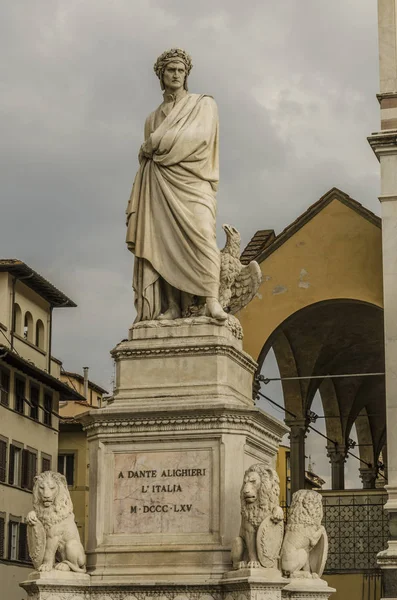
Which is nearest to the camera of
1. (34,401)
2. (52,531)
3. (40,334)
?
(52,531)

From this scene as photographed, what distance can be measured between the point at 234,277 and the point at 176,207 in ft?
3.38

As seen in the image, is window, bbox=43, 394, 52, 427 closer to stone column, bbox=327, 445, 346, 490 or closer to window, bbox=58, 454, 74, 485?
window, bbox=58, 454, 74, 485

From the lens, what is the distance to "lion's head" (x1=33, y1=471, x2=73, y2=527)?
15203mm

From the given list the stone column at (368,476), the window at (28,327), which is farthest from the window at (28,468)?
the stone column at (368,476)

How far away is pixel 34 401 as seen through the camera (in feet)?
182

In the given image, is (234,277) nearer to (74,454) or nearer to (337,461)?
(337,461)

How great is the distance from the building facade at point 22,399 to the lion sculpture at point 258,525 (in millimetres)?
35964

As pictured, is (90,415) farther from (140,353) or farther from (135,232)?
(135,232)

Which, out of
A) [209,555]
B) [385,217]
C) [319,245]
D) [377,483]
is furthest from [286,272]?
[377,483]

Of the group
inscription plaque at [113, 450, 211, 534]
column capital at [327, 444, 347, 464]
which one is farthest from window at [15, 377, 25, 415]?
inscription plaque at [113, 450, 211, 534]

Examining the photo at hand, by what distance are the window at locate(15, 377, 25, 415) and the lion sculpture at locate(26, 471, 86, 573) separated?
38200 mm

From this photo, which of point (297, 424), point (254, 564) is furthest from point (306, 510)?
point (297, 424)

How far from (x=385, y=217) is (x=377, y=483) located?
24587 millimetres

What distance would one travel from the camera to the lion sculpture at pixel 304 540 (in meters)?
15.4
